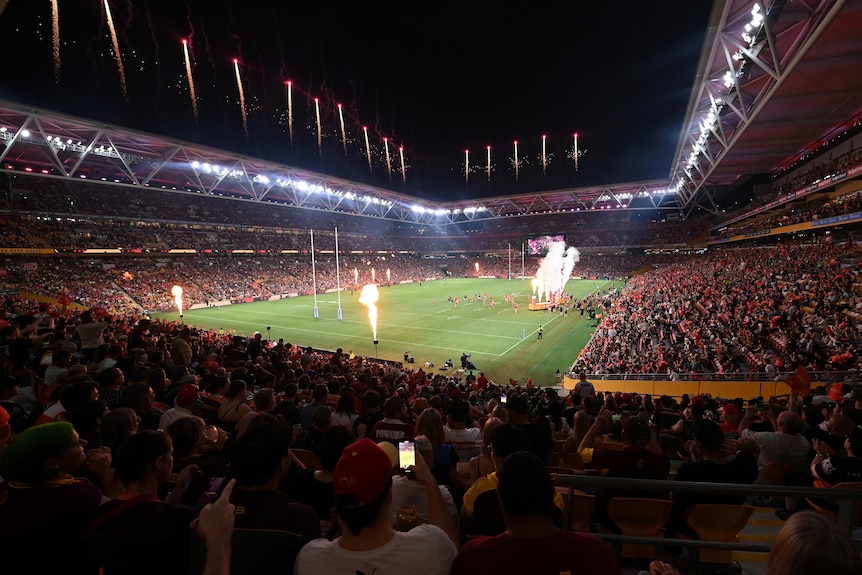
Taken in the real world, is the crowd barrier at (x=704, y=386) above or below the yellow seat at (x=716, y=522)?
below

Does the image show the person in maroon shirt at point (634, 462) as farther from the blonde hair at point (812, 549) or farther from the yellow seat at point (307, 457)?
the yellow seat at point (307, 457)

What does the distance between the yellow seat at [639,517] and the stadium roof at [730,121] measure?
13.6 metres

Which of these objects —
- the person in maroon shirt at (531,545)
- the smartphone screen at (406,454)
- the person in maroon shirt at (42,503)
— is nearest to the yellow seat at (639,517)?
the smartphone screen at (406,454)

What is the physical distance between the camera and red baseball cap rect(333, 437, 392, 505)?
1922mm

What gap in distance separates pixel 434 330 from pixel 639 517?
3052 centimetres

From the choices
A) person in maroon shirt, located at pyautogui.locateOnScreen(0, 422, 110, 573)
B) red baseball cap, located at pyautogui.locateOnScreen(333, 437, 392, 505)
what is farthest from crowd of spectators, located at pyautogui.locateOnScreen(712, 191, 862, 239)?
person in maroon shirt, located at pyautogui.locateOnScreen(0, 422, 110, 573)

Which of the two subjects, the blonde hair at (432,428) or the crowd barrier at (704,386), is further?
the crowd barrier at (704,386)

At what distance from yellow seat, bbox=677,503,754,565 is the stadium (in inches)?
5.1

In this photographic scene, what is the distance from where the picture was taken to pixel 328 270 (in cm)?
7138

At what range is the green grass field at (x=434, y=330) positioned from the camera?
26.0 m

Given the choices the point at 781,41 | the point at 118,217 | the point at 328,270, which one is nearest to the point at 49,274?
the point at 118,217

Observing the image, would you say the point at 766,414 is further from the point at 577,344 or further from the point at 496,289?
the point at 496,289

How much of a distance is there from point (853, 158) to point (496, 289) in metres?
42.3

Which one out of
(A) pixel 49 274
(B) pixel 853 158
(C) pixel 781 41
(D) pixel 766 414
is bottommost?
(D) pixel 766 414
